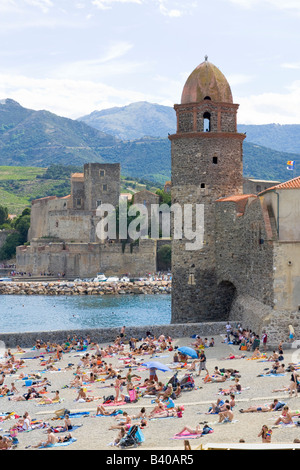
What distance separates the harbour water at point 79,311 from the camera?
4453cm

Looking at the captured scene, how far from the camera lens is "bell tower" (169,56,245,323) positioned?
28.0 metres

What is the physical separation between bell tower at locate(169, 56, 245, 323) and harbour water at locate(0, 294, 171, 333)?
12.6 m

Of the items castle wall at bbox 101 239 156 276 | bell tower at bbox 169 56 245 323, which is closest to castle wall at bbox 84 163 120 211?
castle wall at bbox 101 239 156 276

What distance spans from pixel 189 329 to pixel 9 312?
30385 millimetres

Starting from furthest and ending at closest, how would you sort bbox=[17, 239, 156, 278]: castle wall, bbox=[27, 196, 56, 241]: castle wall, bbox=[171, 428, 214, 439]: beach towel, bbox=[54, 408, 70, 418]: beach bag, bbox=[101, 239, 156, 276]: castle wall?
bbox=[27, 196, 56, 241]: castle wall
bbox=[17, 239, 156, 278]: castle wall
bbox=[101, 239, 156, 276]: castle wall
bbox=[54, 408, 70, 418]: beach bag
bbox=[171, 428, 214, 439]: beach towel

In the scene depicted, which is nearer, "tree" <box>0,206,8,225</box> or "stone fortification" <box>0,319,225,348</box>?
"stone fortification" <box>0,319,225,348</box>

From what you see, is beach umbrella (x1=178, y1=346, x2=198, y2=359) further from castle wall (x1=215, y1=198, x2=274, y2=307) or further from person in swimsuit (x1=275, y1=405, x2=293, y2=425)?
person in swimsuit (x1=275, y1=405, x2=293, y2=425)

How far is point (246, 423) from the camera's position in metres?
14.9

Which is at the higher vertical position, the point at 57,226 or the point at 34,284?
the point at 57,226

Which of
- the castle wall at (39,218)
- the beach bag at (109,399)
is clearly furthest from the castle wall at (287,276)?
the castle wall at (39,218)

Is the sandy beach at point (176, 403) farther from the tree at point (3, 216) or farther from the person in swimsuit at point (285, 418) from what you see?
the tree at point (3, 216)

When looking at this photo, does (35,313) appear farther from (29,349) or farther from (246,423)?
(246,423)

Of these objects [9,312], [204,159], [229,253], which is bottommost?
[9,312]

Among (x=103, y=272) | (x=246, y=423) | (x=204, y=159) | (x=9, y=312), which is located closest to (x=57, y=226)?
(x=103, y=272)
